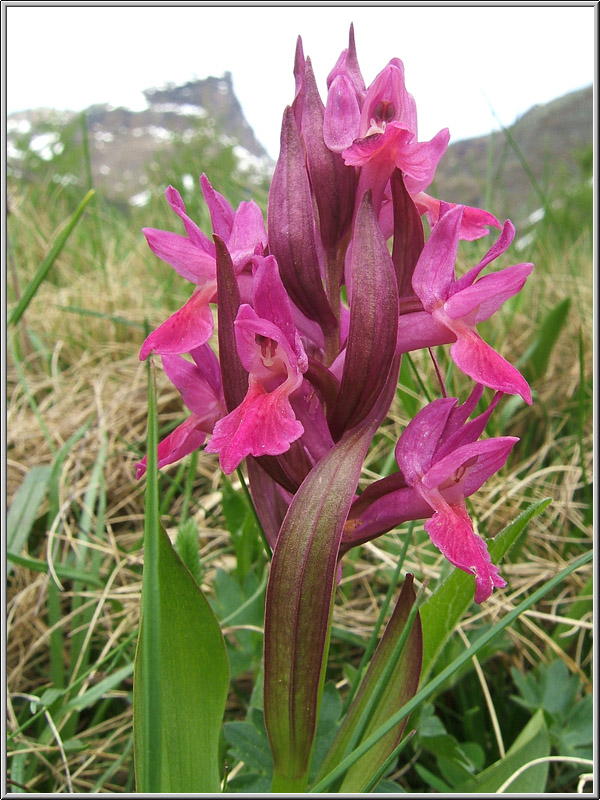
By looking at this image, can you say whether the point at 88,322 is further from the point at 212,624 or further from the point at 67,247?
the point at 212,624

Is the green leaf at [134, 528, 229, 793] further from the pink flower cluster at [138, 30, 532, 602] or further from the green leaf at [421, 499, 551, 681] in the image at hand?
the green leaf at [421, 499, 551, 681]

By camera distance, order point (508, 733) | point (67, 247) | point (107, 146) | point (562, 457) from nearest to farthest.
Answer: point (508, 733)
point (562, 457)
point (67, 247)
point (107, 146)

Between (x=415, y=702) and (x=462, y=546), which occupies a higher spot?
(x=462, y=546)

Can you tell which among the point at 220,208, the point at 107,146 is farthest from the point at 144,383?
the point at 107,146

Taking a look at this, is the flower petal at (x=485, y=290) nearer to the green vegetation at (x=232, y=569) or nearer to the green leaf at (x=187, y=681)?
the green vegetation at (x=232, y=569)

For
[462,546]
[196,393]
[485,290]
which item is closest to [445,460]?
[462,546]

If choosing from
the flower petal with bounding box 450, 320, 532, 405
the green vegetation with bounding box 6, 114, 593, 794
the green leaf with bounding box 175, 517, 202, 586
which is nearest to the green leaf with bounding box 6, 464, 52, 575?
the green vegetation with bounding box 6, 114, 593, 794

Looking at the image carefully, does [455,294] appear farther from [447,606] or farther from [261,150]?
[261,150]
